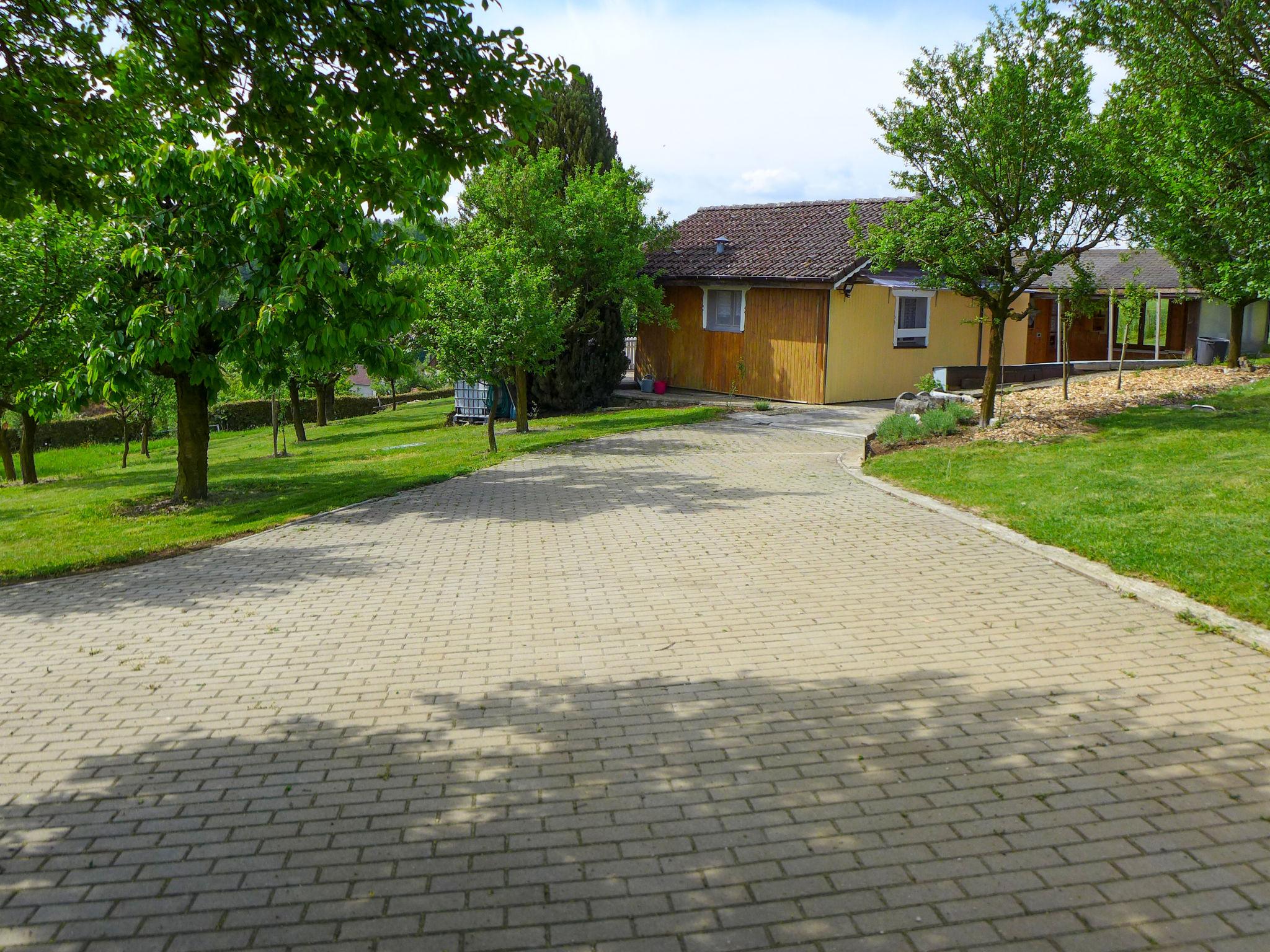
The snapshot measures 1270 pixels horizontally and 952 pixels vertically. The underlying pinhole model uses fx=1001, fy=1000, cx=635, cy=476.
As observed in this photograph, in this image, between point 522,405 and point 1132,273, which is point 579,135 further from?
point 1132,273

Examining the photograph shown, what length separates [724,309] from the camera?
27.4m

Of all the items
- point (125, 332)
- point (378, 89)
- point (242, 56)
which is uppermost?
point (242, 56)

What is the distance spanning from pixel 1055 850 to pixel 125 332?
12.2m

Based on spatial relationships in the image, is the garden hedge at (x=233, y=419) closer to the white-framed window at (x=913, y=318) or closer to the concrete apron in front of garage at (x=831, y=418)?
the concrete apron in front of garage at (x=831, y=418)

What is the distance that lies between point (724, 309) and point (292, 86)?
21.4m

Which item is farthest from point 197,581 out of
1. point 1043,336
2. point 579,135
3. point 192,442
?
point 1043,336

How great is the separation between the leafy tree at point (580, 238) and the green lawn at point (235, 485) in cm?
218

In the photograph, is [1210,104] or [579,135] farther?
[579,135]

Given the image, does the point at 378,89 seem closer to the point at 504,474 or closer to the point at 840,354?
the point at 504,474

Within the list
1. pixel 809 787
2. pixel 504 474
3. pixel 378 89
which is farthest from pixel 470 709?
pixel 504 474

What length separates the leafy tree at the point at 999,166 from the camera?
1558 centimetres

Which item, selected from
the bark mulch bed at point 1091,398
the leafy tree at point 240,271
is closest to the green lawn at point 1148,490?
the bark mulch bed at point 1091,398

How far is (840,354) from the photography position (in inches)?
985

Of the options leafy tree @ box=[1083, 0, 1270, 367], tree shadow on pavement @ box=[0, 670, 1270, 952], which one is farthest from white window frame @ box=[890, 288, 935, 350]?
tree shadow on pavement @ box=[0, 670, 1270, 952]
